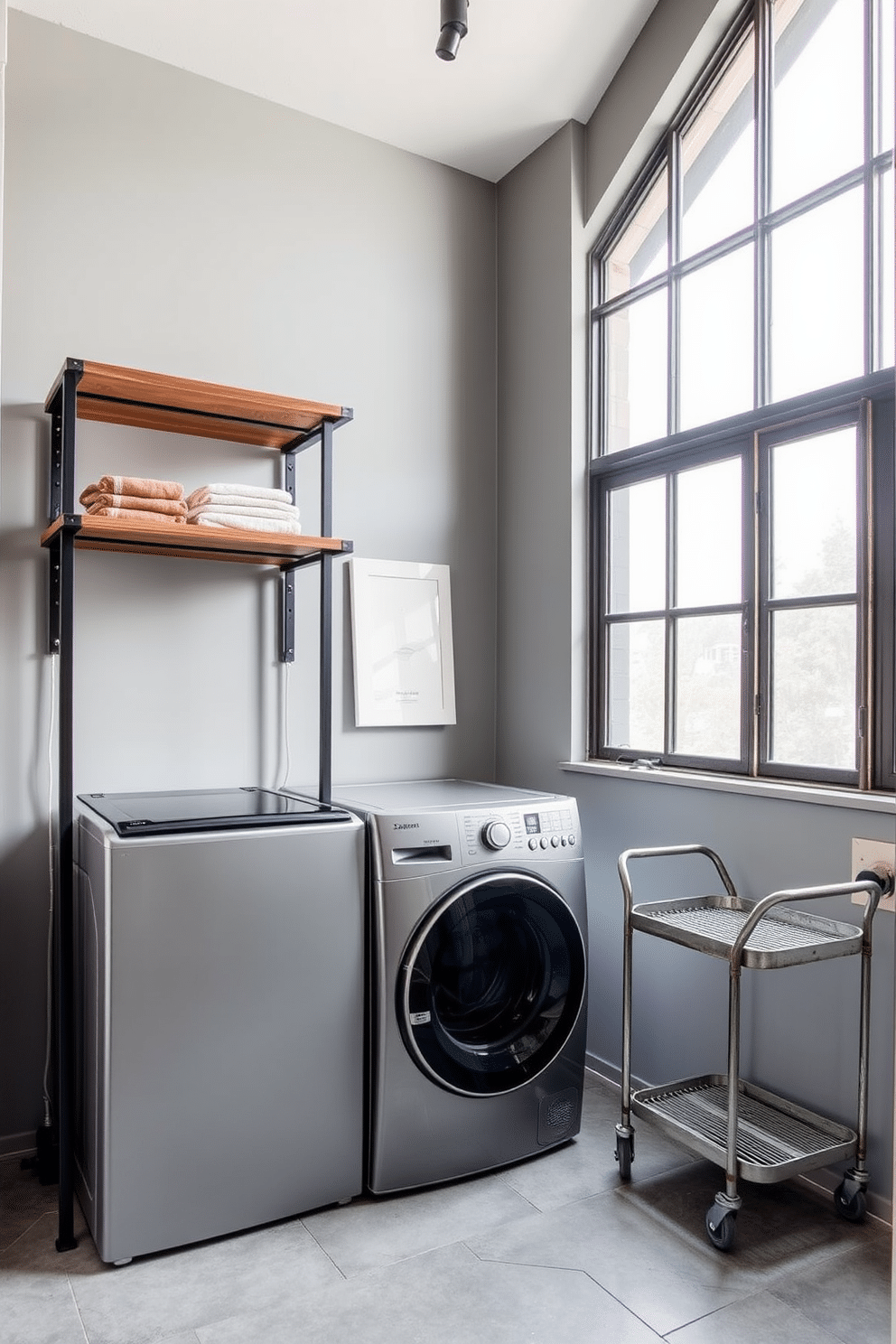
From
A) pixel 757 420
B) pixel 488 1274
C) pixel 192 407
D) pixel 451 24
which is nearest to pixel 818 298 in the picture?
pixel 757 420

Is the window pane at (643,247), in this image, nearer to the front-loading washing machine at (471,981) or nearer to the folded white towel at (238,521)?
the folded white towel at (238,521)

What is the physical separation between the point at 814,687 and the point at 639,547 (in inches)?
29.5

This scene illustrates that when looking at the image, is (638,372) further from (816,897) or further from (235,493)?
(816,897)

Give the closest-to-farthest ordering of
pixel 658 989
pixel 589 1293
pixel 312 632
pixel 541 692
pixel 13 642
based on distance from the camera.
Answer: pixel 589 1293
pixel 13 642
pixel 658 989
pixel 312 632
pixel 541 692

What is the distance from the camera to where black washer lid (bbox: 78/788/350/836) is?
1913mm

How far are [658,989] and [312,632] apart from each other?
138 cm

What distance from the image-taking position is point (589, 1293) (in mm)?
1762

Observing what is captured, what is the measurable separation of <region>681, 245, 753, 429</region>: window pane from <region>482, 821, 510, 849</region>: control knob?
1224 mm

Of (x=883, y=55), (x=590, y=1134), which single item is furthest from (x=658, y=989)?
(x=883, y=55)

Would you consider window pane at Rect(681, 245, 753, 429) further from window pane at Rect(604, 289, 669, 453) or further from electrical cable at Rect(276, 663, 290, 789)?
electrical cable at Rect(276, 663, 290, 789)

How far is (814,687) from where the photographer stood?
2242mm

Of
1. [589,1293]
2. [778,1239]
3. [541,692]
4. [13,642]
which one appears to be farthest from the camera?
[541,692]

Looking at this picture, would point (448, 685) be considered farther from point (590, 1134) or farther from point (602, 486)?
point (590, 1134)

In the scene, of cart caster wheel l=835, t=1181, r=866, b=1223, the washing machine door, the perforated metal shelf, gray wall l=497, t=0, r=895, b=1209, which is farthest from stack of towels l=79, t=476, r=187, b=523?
cart caster wheel l=835, t=1181, r=866, b=1223
